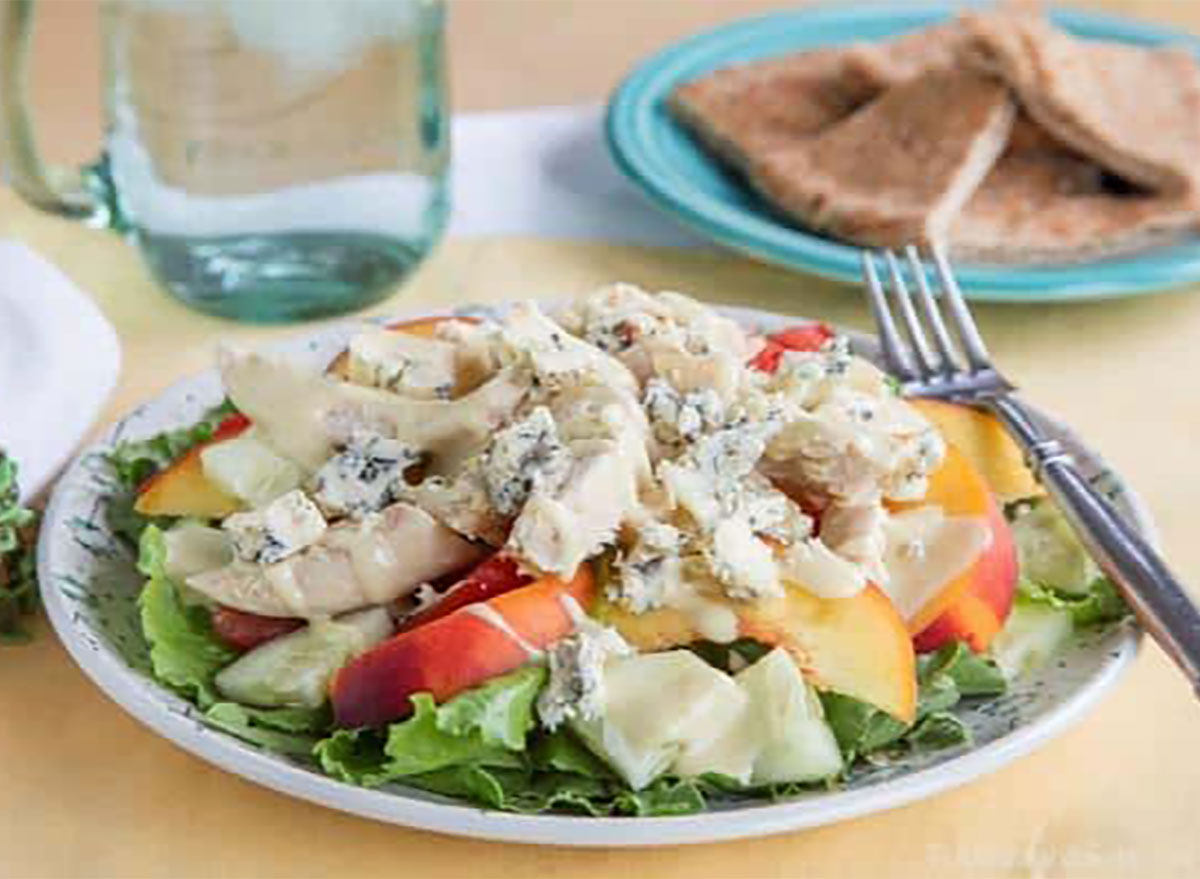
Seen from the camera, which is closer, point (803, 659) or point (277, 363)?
point (803, 659)

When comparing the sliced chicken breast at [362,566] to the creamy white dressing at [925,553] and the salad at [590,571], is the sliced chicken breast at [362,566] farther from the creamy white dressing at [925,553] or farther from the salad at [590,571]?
the creamy white dressing at [925,553]

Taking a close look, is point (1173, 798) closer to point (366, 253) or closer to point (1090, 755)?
point (1090, 755)

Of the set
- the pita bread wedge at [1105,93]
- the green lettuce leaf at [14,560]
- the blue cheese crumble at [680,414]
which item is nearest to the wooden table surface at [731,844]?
the green lettuce leaf at [14,560]

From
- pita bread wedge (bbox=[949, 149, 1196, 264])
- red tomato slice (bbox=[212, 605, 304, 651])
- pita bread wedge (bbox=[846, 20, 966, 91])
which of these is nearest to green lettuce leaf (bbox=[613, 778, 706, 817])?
red tomato slice (bbox=[212, 605, 304, 651])

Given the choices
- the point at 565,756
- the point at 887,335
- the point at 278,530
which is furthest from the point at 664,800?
the point at 887,335

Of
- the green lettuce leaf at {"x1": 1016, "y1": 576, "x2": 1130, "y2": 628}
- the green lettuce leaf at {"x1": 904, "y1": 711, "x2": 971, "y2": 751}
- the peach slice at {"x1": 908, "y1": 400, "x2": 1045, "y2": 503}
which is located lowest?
the peach slice at {"x1": 908, "y1": 400, "x2": 1045, "y2": 503}

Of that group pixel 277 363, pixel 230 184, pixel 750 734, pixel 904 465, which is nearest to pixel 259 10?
pixel 230 184

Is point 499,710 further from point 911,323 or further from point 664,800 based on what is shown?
point 911,323

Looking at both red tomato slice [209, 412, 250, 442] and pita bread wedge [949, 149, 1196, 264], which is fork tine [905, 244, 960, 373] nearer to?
pita bread wedge [949, 149, 1196, 264]
